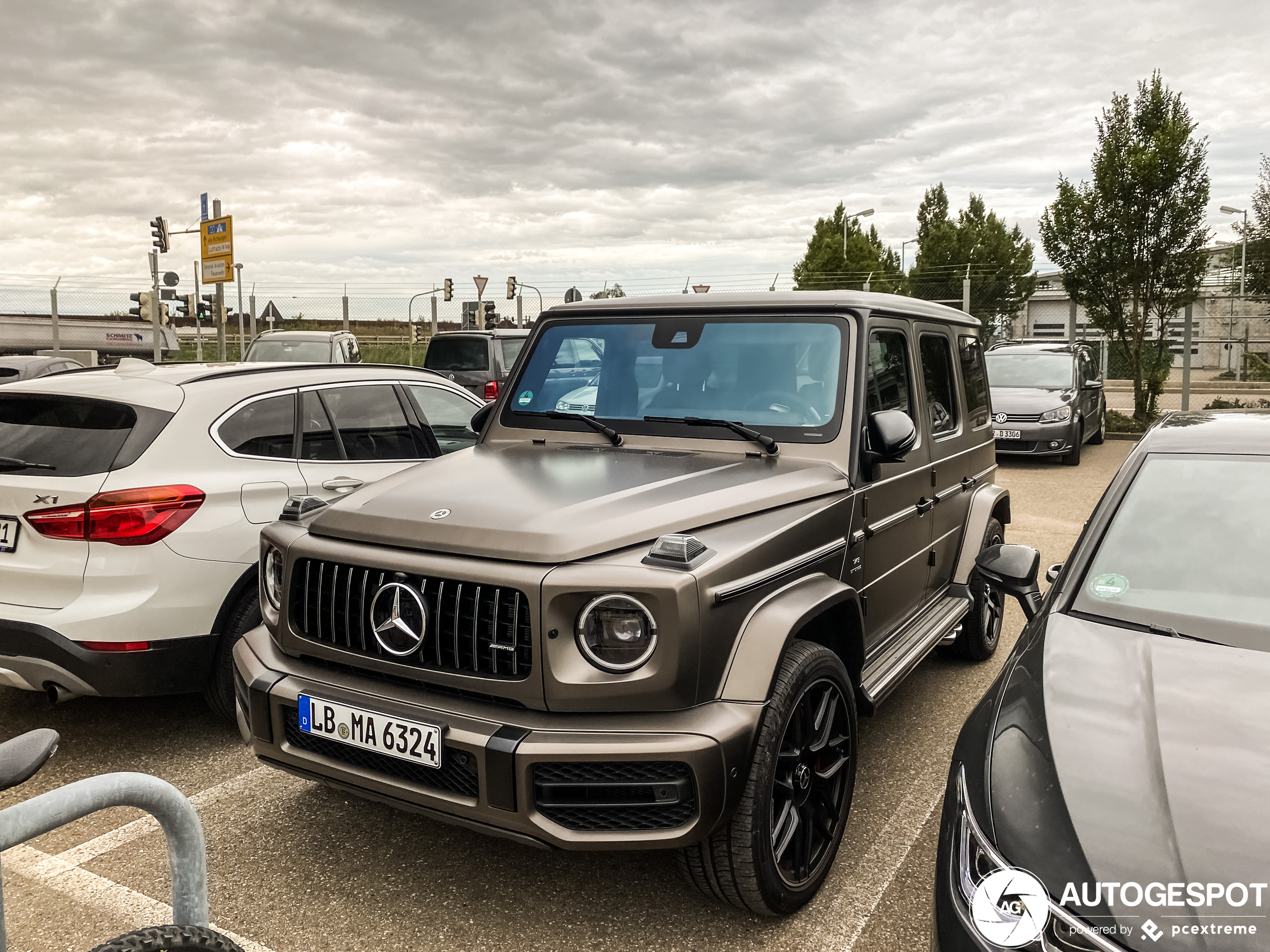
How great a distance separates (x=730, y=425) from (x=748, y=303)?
0.57m

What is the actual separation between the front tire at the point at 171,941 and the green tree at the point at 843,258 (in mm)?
37433

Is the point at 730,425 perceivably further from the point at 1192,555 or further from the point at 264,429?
the point at 264,429

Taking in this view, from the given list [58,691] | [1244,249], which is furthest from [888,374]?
[1244,249]

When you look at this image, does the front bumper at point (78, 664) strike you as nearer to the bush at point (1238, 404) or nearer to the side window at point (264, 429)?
the side window at point (264, 429)

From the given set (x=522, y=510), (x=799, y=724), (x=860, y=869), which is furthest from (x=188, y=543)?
(x=860, y=869)

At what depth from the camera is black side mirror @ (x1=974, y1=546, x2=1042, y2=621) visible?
122 inches

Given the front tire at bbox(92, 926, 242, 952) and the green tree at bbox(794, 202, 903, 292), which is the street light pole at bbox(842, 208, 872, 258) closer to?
the green tree at bbox(794, 202, 903, 292)

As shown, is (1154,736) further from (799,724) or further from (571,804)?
(571,804)

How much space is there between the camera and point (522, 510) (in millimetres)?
2828

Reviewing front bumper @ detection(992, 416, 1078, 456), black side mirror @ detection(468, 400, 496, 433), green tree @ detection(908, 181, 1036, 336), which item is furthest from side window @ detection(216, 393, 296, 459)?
green tree @ detection(908, 181, 1036, 336)

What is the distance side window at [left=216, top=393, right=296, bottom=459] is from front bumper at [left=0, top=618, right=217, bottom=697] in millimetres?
906

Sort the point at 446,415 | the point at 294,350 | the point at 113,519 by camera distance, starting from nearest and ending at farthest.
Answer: the point at 113,519
the point at 446,415
the point at 294,350

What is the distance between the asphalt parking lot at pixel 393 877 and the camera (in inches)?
112

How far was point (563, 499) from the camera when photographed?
294cm
